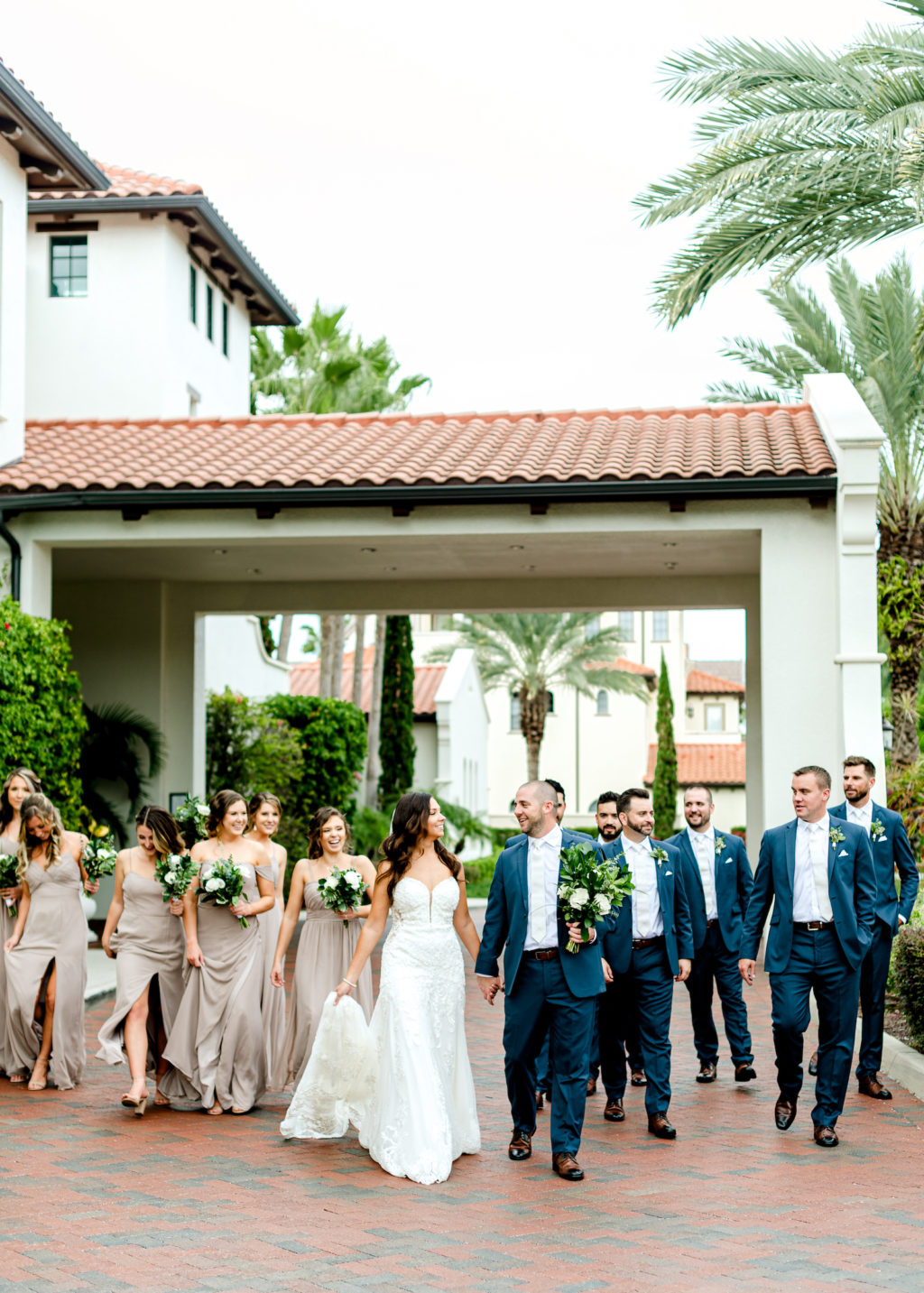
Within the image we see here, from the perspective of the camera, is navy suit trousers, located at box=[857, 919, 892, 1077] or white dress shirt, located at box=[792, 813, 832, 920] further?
navy suit trousers, located at box=[857, 919, 892, 1077]

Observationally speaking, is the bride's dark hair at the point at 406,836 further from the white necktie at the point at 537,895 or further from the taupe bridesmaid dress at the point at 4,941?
the taupe bridesmaid dress at the point at 4,941

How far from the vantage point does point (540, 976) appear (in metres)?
7.51

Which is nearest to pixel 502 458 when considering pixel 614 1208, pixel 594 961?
pixel 594 961

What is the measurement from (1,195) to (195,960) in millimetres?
A: 12290

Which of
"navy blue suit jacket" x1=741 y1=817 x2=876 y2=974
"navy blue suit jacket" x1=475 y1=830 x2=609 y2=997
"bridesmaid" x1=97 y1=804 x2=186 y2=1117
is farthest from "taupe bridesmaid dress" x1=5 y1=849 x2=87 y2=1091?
"navy blue suit jacket" x1=741 y1=817 x2=876 y2=974

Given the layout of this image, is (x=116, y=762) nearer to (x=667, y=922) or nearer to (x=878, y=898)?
(x=667, y=922)

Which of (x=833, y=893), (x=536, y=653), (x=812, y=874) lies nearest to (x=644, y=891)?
(x=812, y=874)

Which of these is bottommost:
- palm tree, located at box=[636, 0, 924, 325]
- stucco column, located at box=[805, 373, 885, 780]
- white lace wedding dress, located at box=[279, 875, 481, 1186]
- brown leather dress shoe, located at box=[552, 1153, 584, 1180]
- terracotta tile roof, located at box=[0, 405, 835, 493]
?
brown leather dress shoe, located at box=[552, 1153, 584, 1180]

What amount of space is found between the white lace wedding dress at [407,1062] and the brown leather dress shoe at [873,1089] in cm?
297

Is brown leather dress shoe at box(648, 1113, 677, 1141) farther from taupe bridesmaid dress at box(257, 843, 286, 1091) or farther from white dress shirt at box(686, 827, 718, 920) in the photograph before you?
taupe bridesmaid dress at box(257, 843, 286, 1091)

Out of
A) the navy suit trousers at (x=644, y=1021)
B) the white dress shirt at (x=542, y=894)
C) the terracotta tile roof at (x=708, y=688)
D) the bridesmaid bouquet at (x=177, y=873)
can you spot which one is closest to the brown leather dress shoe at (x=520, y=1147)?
the navy suit trousers at (x=644, y=1021)

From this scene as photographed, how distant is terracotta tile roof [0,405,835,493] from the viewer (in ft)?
52.6

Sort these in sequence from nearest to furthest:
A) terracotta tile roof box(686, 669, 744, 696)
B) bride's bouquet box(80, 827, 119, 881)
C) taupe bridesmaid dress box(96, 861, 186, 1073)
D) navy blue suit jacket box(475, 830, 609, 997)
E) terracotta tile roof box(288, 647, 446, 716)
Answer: navy blue suit jacket box(475, 830, 609, 997)
taupe bridesmaid dress box(96, 861, 186, 1073)
bride's bouquet box(80, 827, 119, 881)
terracotta tile roof box(288, 647, 446, 716)
terracotta tile roof box(686, 669, 744, 696)

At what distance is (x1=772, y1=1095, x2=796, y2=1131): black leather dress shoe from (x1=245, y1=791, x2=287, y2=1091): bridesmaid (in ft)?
9.99
